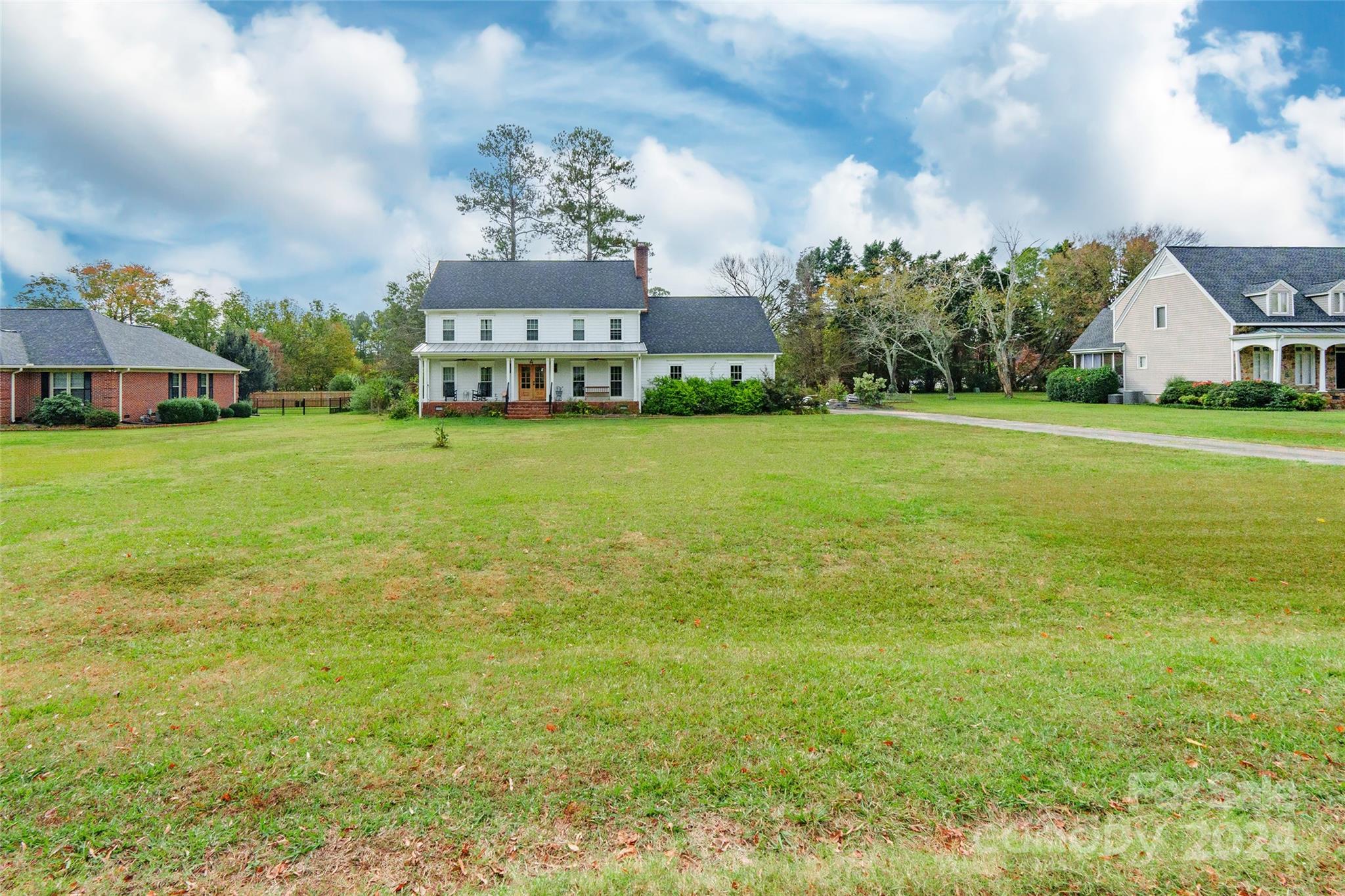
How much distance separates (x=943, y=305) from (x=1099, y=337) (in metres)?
9.32

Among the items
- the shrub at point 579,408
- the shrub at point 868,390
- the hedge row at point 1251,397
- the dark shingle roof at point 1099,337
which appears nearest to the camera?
the hedge row at point 1251,397

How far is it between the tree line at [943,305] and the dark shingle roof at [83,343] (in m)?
33.4

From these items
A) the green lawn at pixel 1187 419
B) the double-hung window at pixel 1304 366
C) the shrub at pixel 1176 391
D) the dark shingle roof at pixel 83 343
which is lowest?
the green lawn at pixel 1187 419

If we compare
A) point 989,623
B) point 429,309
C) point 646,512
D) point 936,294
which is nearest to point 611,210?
point 429,309

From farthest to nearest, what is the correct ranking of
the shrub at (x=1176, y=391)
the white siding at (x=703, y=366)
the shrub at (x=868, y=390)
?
1. the shrub at (x=868, y=390)
2. the white siding at (x=703, y=366)
3. the shrub at (x=1176, y=391)

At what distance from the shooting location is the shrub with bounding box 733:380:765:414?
2978 cm

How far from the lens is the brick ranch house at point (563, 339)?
31016mm

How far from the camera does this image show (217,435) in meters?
22.5

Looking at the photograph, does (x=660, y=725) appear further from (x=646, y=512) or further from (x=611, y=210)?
(x=611, y=210)

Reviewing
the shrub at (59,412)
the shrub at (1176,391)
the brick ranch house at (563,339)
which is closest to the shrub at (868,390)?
the brick ranch house at (563,339)

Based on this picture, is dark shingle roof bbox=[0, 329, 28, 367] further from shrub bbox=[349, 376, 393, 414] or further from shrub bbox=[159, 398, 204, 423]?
shrub bbox=[349, 376, 393, 414]

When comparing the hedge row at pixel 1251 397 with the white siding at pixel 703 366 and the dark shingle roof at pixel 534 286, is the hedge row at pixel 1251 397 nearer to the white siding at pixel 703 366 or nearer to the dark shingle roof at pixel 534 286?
the white siding at pixel 703 366

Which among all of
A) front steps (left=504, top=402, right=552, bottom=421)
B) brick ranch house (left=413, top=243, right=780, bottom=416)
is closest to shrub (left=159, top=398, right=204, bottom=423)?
brick ranch house (left=413, top=243, right=780, bottom=416)

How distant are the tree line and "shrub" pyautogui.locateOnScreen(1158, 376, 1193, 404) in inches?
444
